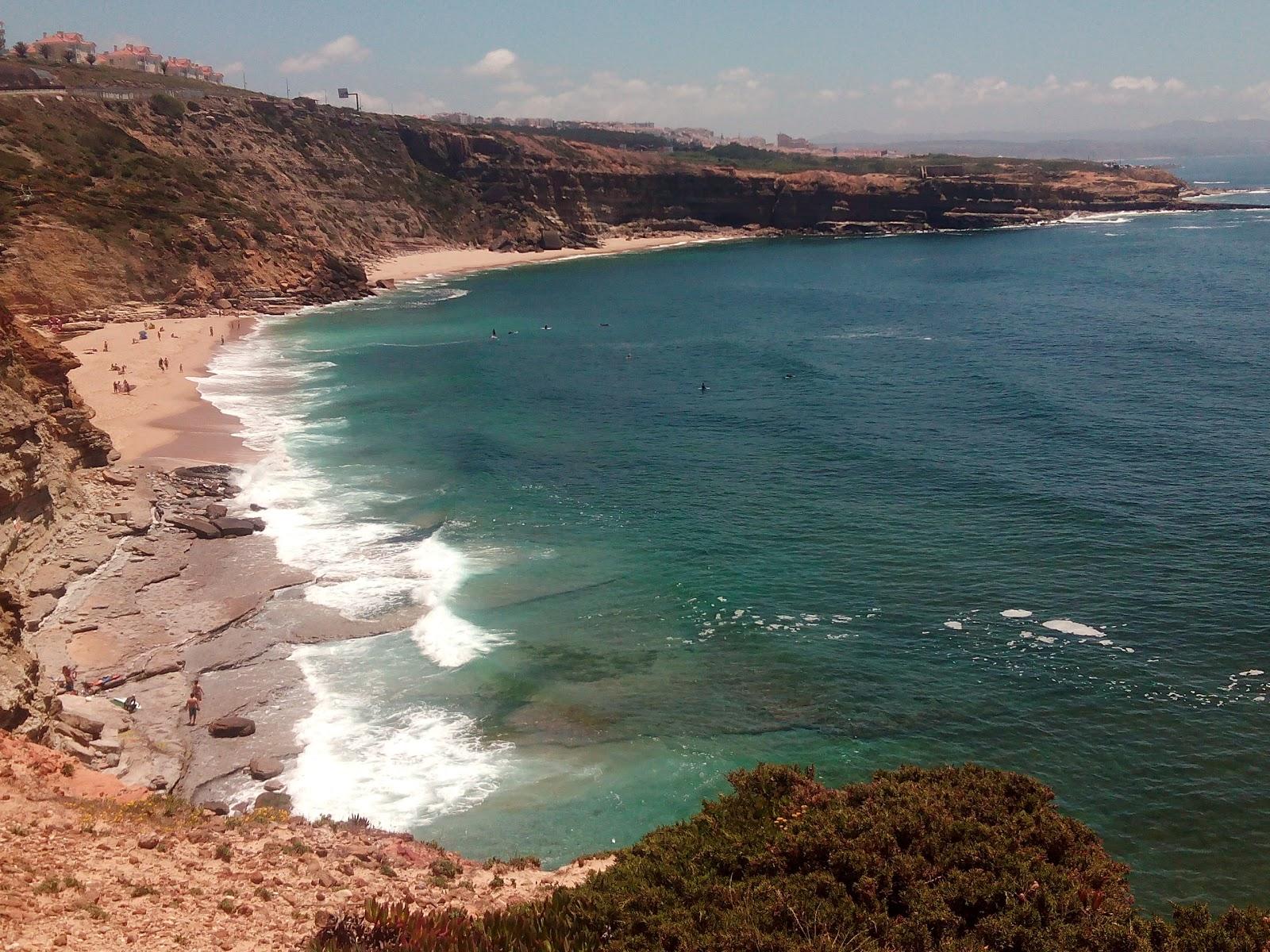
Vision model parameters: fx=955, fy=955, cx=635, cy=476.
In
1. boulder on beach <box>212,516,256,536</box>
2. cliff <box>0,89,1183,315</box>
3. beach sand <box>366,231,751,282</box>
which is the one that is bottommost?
boulder on beach <box>212,516,256,536</box>

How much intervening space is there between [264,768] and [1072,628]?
25063 mm

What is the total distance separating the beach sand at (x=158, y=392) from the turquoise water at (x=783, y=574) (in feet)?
8.94

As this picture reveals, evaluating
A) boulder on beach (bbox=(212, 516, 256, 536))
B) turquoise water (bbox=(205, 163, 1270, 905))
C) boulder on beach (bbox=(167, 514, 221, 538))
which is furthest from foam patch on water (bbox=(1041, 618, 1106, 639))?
boulder on beach (bbox=(167, 514, 221, 538))

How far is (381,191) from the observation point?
464 feet

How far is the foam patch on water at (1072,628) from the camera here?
30.9 metres

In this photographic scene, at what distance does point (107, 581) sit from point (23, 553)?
282 centimetres

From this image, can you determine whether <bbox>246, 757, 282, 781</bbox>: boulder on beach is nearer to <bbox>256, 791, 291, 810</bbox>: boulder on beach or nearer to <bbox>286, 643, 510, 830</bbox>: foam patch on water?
<bbox>286, 643, 510, 830</bbox>: foam patch on water

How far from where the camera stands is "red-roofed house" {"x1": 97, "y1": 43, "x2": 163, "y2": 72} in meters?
178

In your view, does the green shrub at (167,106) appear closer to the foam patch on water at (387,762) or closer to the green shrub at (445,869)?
the foam patch on water at (387,762)

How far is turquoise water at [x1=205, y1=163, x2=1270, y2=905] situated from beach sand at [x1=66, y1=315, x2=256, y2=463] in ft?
8.94

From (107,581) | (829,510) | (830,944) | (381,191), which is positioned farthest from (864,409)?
(381,191)

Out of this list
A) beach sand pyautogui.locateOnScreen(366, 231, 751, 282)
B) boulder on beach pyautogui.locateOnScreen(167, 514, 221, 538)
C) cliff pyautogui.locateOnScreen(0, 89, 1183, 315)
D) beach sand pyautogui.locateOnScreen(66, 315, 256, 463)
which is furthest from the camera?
beach sand pyautogui.locateOnScreen(366, 231, 751, 282)

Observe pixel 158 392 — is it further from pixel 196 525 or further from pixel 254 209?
pixel 254 209

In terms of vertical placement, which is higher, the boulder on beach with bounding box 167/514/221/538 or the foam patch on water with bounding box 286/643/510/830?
the boulder on beach with bounding box 167/514/221/538
